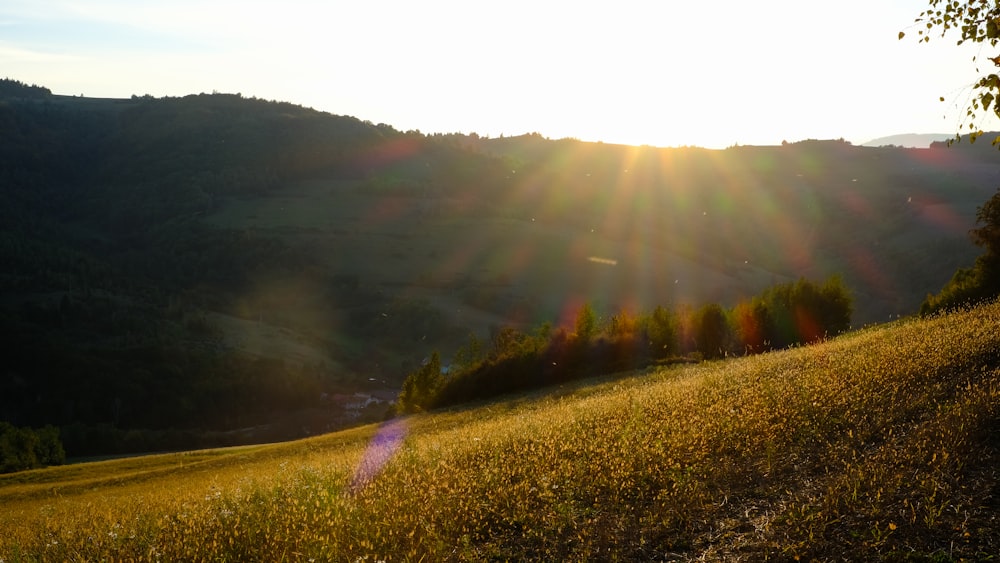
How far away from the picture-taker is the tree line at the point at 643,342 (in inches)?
2302

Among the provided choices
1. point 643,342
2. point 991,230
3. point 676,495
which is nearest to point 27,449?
point 643,342

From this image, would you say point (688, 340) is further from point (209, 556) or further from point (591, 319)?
point (209, 556)

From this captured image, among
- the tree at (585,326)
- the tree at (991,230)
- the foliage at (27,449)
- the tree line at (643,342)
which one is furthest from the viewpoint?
the tree at (585,326)

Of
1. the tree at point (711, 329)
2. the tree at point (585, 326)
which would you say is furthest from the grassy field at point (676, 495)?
the tree at point (711, 329)

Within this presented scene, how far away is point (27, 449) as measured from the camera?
57875 millimetres

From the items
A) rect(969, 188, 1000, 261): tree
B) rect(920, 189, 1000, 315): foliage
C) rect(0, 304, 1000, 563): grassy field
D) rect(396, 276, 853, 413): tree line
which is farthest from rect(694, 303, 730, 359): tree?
rect(0, 304, 1000, 563): grassy field

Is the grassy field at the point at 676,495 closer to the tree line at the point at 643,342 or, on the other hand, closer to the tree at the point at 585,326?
the tree line at the point at 643,342

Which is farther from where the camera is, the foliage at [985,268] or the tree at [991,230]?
the foliage at [985,268]

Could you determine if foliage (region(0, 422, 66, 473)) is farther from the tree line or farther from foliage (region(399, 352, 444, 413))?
the tree line

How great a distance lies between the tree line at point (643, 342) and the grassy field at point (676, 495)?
4462cm

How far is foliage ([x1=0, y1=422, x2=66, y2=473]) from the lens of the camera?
53906 millimetres

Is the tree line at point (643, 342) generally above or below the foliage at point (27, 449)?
above

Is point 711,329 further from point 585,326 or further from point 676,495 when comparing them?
point 676,495

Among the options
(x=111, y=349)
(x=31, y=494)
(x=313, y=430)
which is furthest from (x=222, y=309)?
(x=31, y=494)
